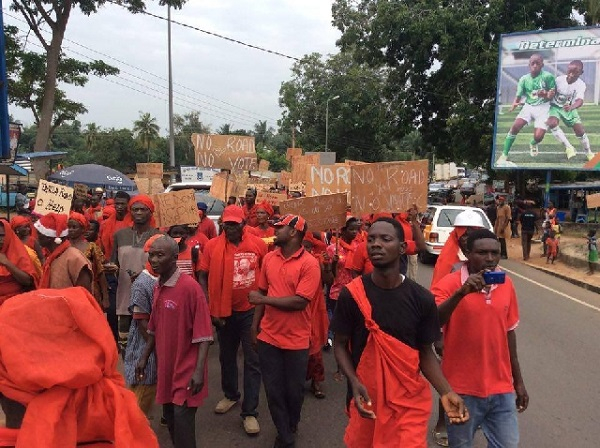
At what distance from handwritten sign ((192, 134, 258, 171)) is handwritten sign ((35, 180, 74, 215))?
2648 mm

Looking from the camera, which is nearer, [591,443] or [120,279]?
[591,443]

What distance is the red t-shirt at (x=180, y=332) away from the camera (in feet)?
10.7

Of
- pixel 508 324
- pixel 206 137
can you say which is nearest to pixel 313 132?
pixel 206 137

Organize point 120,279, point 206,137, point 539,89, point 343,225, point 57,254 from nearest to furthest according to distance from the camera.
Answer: point 57,254, point 120,279, point 343,225, point 206,137, point 539,89

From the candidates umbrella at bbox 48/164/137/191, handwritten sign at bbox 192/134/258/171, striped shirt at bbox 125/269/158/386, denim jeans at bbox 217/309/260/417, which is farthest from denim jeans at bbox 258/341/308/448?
umbrella at bbox 48/164/137/191

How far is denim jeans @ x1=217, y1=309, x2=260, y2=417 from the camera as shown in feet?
14.2

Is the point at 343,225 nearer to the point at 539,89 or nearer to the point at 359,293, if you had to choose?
the point at 359,293

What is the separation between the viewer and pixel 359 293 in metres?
2.67

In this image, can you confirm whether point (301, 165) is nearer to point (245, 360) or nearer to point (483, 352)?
point (245, 360)

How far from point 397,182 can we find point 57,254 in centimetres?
353

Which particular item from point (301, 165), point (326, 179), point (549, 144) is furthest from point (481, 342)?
point (549, 144)

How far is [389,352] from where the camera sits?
8.40 feet

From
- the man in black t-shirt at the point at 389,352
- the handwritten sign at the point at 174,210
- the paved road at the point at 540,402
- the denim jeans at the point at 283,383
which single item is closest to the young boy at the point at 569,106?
the paved road at the point at 540,402

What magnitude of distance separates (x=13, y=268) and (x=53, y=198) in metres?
2.57
